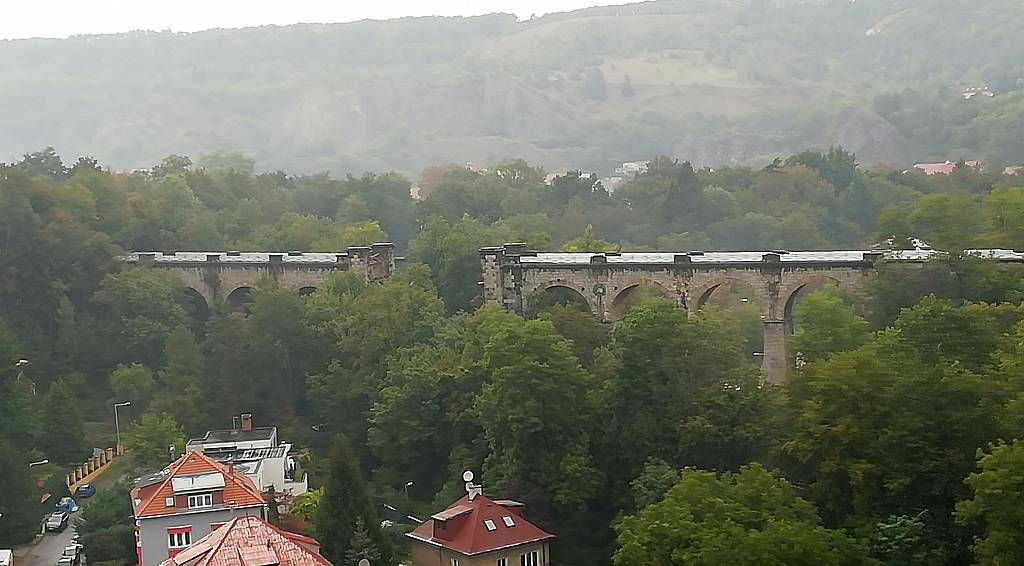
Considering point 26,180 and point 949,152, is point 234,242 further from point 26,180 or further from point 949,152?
point 949,152

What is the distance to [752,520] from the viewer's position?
119 feet

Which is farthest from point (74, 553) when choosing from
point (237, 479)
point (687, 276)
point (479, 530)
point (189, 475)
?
point (687, 276)

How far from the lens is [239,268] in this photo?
266ft

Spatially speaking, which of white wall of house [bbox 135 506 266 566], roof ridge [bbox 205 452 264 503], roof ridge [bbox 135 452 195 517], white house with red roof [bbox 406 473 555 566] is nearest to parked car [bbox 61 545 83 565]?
roof ridge [bbox 135 452 195 517]

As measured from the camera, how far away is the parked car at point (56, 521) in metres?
53.3

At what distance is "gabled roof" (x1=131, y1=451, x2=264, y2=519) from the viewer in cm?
4494

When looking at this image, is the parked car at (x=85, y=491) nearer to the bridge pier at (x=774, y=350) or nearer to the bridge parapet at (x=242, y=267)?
the bridge parapet at (x=242, y=267)

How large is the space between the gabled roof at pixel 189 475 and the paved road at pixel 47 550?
563cm

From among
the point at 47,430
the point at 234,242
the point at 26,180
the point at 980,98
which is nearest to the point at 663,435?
the point at 47,430

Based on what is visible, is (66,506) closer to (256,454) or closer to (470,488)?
(256,454)

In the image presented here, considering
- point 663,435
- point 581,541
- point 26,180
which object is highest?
point 26,180

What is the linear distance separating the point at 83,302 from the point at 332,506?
3731 cm

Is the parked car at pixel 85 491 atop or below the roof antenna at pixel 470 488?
below

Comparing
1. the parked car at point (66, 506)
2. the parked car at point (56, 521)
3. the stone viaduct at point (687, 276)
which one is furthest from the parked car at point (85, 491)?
the stone viaduct at point (687, 276)
